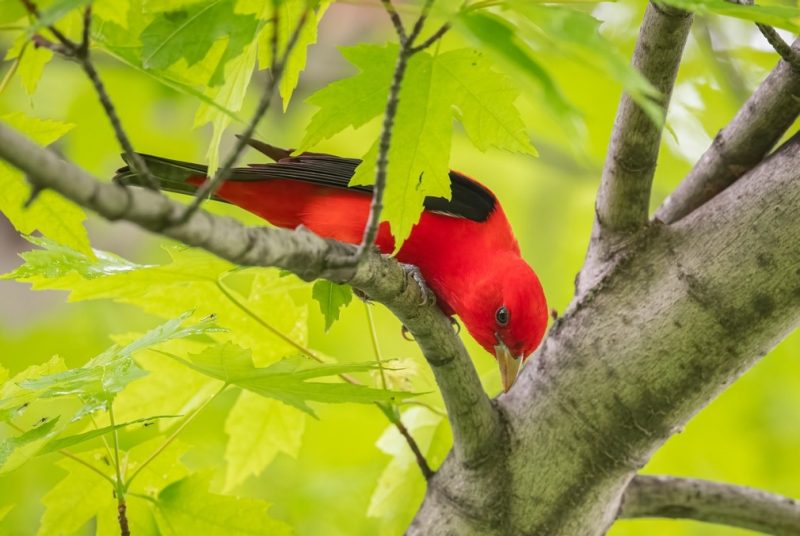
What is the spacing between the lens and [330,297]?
79.0 inches

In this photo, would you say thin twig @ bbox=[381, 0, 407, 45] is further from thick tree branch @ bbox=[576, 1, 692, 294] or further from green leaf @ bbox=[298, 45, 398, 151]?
thick tree branch @ bbox=[576, 1, 692, 294]

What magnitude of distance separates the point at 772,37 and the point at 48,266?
1386mm

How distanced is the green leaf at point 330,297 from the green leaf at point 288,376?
23cm

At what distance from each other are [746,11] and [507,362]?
1671 mm

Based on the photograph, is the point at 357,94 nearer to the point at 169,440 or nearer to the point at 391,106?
the point at 391,106

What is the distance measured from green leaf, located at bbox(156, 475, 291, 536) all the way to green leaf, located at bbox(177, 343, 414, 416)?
306 mm

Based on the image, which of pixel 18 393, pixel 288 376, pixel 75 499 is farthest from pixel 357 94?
pixel 75 499

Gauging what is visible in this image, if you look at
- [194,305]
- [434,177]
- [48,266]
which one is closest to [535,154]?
[434,177]

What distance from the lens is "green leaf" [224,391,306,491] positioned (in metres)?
2.49

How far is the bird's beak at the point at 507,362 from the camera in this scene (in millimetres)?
2717

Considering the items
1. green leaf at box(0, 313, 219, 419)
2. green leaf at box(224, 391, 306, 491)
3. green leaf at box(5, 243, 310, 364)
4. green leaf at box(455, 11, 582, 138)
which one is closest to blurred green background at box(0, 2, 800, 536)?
green leaf at box(224, 391, 306, 491)

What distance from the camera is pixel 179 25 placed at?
4.49 feet

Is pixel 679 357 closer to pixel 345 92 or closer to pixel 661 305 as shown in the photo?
pixel 661 305

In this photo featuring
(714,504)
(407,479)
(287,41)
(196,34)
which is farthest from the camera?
(407,479)
